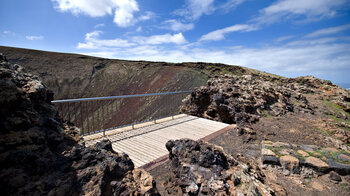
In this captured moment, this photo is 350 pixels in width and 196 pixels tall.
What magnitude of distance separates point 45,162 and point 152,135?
116 inches

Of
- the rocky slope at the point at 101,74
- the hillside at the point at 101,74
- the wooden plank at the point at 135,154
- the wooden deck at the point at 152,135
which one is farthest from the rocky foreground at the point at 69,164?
the hillside at the point at 101,74

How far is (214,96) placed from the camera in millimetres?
5891

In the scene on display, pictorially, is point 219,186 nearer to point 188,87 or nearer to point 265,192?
point 265,192

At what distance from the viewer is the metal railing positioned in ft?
12.8

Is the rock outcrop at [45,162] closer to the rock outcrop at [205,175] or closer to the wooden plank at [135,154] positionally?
the rock outcrop at [205,175]

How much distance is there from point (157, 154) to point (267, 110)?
4.66 m

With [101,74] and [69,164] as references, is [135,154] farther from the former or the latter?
[101,74]

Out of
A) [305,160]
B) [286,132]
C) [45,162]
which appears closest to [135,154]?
[45,162]

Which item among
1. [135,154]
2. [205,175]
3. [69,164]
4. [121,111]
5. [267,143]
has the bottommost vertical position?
[121,111]

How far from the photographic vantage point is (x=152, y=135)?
13.8 feet

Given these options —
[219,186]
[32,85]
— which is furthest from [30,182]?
[219,186]

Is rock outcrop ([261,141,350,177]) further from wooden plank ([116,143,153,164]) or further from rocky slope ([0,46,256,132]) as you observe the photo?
rocky slope ([0,46,256,132])

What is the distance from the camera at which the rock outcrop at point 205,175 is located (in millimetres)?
1826

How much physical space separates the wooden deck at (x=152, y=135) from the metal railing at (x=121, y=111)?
274 mm
